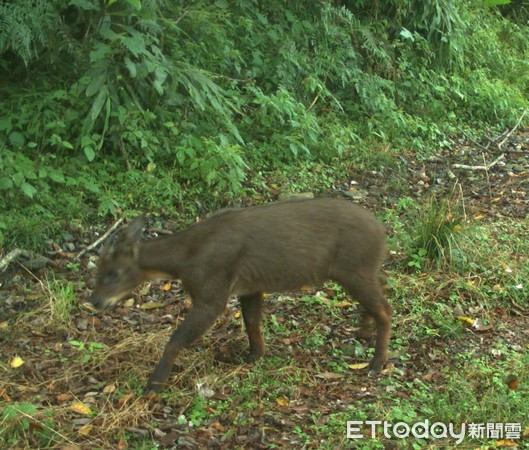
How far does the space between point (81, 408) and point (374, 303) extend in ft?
6.65

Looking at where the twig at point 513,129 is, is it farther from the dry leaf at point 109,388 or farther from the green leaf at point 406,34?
the dry leaf at point 109,388

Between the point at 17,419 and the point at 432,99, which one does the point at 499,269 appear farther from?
the point at 432,99

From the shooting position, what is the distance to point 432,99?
38.5 feet

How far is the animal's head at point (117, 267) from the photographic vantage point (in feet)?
18.4

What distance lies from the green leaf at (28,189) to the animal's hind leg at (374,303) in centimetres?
287

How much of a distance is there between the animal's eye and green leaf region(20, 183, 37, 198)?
1.93 meters

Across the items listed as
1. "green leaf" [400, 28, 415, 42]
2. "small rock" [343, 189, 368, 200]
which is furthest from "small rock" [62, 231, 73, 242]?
"green leaf" [400, 28, 415, 42]

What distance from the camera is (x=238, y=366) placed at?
5.90 metres

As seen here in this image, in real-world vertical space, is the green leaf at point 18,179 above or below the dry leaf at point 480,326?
above

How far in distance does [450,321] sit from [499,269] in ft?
3.26

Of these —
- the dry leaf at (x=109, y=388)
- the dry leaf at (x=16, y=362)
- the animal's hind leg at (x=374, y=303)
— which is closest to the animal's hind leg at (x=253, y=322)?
the animal's hind leg at (x=374, y=303)

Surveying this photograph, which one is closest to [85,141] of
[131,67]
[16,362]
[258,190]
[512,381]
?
[131,67]

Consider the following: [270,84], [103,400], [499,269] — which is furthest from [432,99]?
[103,400]

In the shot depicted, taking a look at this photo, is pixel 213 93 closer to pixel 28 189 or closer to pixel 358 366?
pixel 28 189
